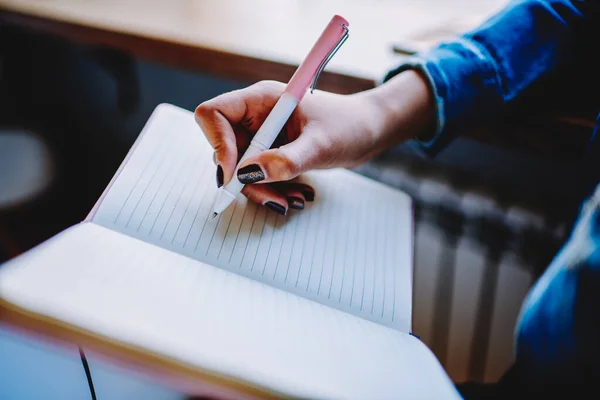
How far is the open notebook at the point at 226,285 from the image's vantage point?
0.82ft

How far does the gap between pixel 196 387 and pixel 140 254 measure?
0.11 metres

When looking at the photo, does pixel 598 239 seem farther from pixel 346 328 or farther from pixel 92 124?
pixel 92 124

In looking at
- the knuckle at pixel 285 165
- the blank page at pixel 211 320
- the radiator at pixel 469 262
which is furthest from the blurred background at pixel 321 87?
the knuckle at pixel 285 165

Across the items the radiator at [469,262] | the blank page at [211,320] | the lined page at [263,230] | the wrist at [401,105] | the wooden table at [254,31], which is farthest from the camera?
the radiator at [469,262]

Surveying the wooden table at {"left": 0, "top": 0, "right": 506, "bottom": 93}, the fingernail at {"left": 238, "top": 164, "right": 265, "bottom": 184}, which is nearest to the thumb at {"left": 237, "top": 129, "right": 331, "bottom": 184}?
the fingernail at {"left": 238, "top": 164, "right": 265, "bottom": 184}

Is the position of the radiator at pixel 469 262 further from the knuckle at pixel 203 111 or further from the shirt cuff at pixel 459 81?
the knuckle at pixel 203 111

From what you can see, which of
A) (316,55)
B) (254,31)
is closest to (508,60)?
(316,55)

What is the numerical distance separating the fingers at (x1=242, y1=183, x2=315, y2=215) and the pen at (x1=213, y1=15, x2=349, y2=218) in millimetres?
29

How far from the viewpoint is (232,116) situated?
440mm

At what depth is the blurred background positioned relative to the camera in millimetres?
627

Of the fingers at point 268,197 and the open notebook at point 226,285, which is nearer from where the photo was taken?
the open notebook at point 226,285

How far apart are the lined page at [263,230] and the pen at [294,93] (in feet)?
0.07

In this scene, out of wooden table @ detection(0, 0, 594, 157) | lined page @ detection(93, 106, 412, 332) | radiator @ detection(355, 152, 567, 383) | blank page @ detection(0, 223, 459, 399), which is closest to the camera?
blank page @ detection(0, 223, 459, 399)

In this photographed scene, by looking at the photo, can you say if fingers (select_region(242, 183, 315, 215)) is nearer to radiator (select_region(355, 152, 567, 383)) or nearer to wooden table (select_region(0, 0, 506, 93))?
wooden table (select_region(0, 0, 506, 93))
